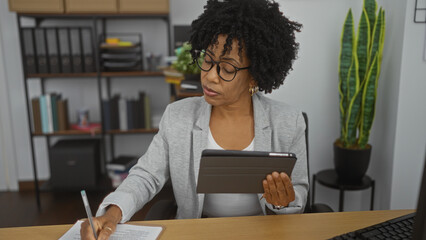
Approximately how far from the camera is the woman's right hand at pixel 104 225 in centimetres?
95

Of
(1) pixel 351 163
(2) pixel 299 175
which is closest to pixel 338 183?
(1) pixel 351 163

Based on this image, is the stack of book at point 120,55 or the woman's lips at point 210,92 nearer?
the woman's lips at point 210,92

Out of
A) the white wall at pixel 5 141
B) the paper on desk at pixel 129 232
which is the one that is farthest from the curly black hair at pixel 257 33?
the white wall at pixel 5 141

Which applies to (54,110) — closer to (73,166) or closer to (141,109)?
(73,166)

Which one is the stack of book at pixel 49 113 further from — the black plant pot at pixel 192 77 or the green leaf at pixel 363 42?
the green leaf at pixel 363 42

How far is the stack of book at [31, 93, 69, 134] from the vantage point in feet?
9.61

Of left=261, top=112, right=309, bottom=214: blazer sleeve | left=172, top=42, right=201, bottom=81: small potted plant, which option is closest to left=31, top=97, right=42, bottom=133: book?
left=172, top=42, right=201, bottom=81: small potted plant

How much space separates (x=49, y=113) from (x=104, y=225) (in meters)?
2.21

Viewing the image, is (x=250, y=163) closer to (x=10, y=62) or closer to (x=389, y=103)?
(x=389, y=103)

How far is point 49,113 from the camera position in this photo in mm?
2961

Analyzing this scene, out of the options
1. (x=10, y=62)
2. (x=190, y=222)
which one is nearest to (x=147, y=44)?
(x=10, y=62)

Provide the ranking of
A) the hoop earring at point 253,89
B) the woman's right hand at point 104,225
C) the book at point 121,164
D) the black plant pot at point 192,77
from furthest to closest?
the book at point 121,164 → the black plant pot at point 192,77 → the hoop earring at point 253,89 → the woman's right hand at point 104,225

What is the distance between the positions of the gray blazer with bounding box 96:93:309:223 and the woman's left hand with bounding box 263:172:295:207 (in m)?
0.19

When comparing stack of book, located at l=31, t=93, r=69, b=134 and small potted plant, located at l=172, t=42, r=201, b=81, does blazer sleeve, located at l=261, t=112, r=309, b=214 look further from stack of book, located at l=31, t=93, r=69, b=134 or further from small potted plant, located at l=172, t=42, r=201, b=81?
stack of book, located at l=31, t=93, r=69, b=134
